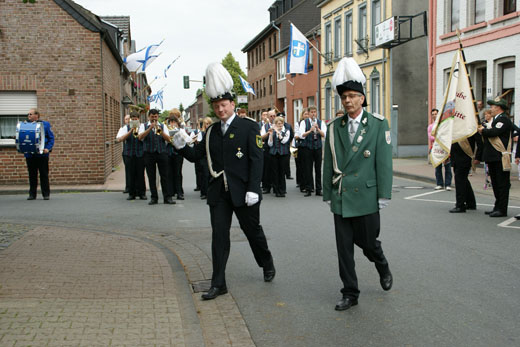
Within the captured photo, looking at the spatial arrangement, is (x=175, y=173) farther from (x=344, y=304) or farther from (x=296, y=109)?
(x=296, y=109)

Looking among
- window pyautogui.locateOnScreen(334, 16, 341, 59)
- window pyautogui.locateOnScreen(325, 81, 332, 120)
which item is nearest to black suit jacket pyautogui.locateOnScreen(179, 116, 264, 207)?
window pyautogui.locateOnScreen(334, 16, 341, 59)

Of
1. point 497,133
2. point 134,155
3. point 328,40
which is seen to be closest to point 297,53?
point 328,40

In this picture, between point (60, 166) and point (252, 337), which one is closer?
point (252, 337)

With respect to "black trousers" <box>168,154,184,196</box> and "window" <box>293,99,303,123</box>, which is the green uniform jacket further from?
"window" <box>293,99,303,123</box>

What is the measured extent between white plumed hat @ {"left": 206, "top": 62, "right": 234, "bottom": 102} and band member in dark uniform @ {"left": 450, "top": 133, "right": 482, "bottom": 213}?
20.4 ft

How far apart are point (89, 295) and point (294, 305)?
1.79 meters

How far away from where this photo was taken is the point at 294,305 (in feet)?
17.0

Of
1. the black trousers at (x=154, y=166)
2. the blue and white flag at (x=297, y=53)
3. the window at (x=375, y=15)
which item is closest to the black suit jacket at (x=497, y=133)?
the black trousers at (x=154, y=166)

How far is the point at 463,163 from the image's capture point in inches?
408

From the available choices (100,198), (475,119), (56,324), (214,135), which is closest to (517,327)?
(214,135)

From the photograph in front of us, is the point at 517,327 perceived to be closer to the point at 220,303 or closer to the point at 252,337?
the point at 252,337

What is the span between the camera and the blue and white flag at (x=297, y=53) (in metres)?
30.2

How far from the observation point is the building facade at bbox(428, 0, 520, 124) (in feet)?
61.7

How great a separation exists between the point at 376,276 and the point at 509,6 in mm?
16044
